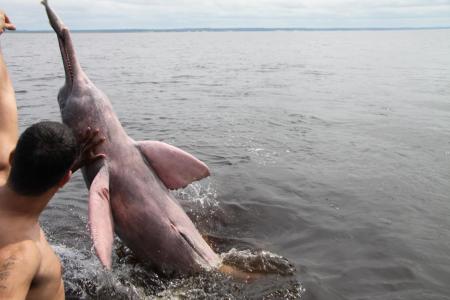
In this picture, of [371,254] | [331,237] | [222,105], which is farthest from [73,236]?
[222,105]

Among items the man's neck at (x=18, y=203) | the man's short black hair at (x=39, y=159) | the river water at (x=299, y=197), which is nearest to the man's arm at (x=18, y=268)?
the man's neck at (x=18, y=203)

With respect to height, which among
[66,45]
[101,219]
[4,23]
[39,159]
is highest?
[4,23]

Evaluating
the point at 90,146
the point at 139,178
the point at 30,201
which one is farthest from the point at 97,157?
the point at 30,201

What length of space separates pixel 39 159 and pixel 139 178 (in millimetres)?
2799

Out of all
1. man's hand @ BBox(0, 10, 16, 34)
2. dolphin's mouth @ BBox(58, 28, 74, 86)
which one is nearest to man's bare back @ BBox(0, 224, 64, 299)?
man's hand @ BBox(0, 10, 16, 34)

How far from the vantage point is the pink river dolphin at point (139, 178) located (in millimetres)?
5551

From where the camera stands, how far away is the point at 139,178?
570 cm

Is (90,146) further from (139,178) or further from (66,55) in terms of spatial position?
(66,55)

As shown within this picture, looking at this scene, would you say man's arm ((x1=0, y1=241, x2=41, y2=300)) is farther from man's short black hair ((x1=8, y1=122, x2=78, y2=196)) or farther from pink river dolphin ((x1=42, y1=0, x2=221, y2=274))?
pink river dolphin ((x1=42, y1=0, x2=221, y2=274))

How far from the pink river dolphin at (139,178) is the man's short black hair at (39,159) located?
2.33 meters

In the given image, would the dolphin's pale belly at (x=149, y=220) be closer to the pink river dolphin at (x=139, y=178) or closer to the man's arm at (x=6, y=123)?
the pink river dolphin at (x=139, y=178)

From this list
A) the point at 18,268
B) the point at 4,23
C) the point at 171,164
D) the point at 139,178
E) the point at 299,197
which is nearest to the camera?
the point at 18,268

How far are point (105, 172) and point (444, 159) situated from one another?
313 inches

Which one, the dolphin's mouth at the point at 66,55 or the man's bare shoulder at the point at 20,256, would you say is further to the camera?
the dolphin's mouth at the point at 66,55
